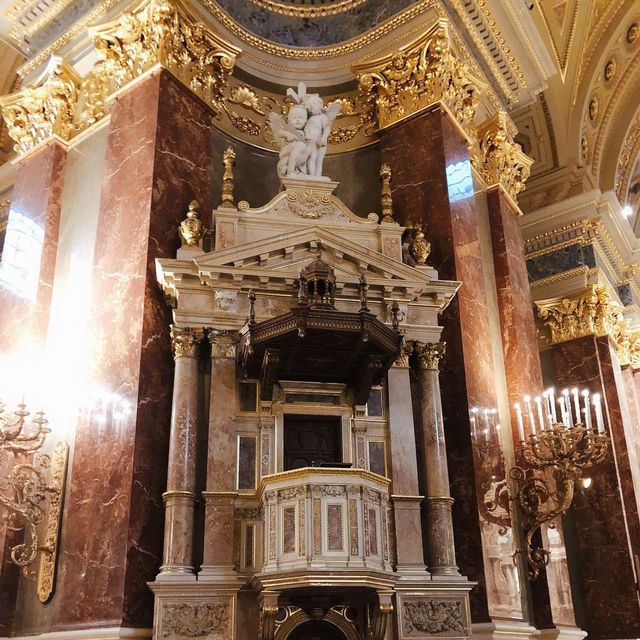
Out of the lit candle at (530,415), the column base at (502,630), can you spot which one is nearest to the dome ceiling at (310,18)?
the lit candle at (530,415)

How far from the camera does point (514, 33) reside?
39.0 feet

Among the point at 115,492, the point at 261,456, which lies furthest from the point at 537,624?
the point at 115,492

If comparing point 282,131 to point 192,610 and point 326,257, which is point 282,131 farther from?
point 192,610

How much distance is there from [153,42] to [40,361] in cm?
390

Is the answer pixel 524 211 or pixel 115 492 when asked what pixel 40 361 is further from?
pixel 524 211

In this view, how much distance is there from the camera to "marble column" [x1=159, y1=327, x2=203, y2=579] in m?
6.99

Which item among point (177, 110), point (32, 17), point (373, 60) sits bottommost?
point (177, 110)

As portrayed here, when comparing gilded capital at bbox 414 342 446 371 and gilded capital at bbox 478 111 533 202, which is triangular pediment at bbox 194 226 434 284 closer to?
gilded capital at bbox 414 342 446 371

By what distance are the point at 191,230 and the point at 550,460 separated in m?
4.49

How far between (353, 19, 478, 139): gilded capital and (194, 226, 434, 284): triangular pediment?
310cm

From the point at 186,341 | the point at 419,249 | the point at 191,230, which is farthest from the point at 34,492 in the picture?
the point at 419,249

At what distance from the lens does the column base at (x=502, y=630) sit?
25.3 ft

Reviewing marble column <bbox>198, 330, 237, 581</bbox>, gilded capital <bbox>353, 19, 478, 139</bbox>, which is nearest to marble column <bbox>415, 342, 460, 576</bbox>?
marble column <bbox>198, 330, 237, 581</bbox>

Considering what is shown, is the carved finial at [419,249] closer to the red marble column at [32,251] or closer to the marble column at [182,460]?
the marble column at [182,460]
